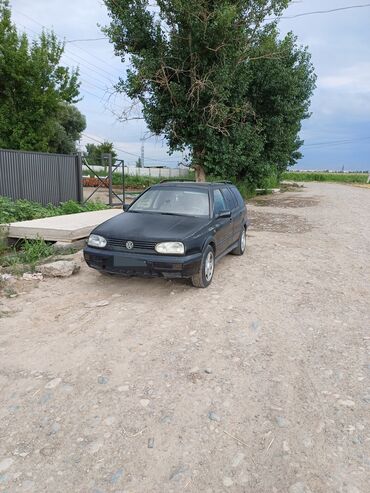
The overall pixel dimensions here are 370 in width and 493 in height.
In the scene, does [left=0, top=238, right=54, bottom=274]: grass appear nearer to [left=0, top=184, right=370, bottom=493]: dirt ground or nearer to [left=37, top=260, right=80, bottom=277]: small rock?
[left=37, top=260, right=80, bottom=277]: small rock

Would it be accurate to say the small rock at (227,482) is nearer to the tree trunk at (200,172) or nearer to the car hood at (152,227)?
the car hood at (152,227)

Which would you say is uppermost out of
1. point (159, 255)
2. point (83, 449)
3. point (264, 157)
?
point (264, 157)

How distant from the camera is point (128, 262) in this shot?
16.3 feet

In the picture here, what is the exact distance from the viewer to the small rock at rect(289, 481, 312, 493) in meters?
2.12

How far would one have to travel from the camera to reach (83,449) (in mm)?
2424

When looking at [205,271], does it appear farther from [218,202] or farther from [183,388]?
[183,388]

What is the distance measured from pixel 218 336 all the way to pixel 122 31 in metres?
13.5

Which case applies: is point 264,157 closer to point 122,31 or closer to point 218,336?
point 122,31

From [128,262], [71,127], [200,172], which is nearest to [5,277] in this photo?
[128,262]

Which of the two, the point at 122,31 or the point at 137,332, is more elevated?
the point at 122,31

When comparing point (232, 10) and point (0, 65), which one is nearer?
point (232, 10)

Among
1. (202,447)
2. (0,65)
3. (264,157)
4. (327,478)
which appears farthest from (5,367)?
(0,65)

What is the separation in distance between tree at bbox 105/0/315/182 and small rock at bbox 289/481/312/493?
1272 cm

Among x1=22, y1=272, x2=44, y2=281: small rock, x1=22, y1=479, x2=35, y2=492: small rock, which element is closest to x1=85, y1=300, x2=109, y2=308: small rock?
x1=22, y1=272, x2=44, y2=281: small rock
